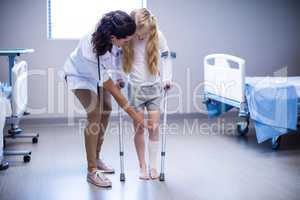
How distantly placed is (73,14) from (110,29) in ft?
9.61

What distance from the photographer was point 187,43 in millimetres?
5984

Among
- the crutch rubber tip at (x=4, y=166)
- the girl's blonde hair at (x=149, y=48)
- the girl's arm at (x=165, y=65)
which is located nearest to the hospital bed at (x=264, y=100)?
the girl's arm at (x=165, y=65)

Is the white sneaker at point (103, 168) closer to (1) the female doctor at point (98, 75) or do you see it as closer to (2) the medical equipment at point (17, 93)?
(1) the female doctor at point (98, 75)

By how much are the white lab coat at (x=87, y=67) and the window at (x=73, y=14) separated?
2490 mm

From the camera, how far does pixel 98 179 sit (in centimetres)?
339

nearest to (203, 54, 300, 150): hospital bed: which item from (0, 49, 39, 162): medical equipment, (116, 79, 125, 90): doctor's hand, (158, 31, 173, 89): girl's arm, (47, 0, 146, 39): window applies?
(158, 31, 173, 89): girl's arm

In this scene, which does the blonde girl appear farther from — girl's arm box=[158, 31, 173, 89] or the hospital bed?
the hospital bed

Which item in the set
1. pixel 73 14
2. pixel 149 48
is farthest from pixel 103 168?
pixel 73 14

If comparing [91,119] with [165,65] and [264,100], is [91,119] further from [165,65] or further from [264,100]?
[264,100]

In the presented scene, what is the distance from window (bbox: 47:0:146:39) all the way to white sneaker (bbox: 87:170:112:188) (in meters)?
2.66

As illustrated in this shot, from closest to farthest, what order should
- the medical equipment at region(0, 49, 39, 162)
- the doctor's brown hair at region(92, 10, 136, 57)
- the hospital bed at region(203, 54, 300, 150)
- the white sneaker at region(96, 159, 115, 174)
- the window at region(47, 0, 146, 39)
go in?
the doctor's brown hair at region(92, 10, 136, 57) < the white sneaker at region(96, 159, 115, 174) < the medical equipment at region(0, 49, 39, 162) < the hospital bed at region(203, 54, 300, 150) < the window at region(47, 0, 146, 39)

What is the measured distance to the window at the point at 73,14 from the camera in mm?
5754

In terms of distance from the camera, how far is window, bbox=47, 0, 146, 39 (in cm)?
575

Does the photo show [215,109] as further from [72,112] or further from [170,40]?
[72,112]
